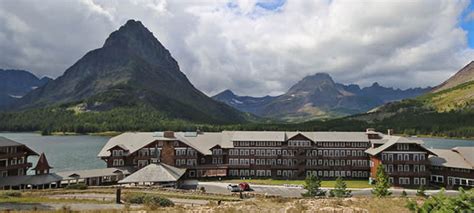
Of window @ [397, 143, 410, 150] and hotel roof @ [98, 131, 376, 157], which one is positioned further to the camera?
hotel roof @ [98, 131, 376, 157]

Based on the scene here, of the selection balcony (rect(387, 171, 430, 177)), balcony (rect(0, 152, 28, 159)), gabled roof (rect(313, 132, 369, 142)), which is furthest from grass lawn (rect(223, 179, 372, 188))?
balcony (rect(0, 152, 28, 159))

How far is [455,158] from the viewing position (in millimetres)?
91438

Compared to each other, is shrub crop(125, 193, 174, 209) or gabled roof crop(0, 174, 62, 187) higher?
shrub crop(125, 193, 174, 209)

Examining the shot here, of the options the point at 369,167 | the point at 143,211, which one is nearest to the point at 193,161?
the point at 369,167

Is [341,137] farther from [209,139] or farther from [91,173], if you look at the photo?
[91,173]

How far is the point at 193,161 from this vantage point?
103 meters

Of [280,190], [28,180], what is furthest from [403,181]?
[28,180]

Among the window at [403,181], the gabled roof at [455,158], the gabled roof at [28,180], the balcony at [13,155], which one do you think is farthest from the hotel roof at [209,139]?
the gabled roof at [28,180]

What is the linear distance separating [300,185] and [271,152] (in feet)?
56.3

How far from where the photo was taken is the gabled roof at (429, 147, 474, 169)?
289ft

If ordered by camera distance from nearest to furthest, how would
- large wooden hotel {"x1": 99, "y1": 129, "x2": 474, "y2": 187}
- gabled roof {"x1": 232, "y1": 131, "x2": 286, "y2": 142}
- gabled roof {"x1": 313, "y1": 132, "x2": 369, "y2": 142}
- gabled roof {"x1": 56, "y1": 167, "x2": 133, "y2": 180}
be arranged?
gabled roof {"x1": 56, "y1": 167, "x2": 133, "y2": 180} → large wooden hotel {"x1": 99, "y1": 129, "x2": 474, "y2": 187} → gabled roof {"x1": 313, "y1": 132, "x2": 369, "y2": 142} → gabled roof {"x1": 232, "y1": 131, "x2": 286, "y2": 142}

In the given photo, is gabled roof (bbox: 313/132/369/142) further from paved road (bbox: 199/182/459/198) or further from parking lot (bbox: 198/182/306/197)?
parking lot (bbox: 198/182/306/197)

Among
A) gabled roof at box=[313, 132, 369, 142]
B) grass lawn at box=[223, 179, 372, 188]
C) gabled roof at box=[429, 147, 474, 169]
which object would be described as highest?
gabled roof at box=[313, 132, 369, 142]

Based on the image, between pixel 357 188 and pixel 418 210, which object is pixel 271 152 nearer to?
pixel 357 188
